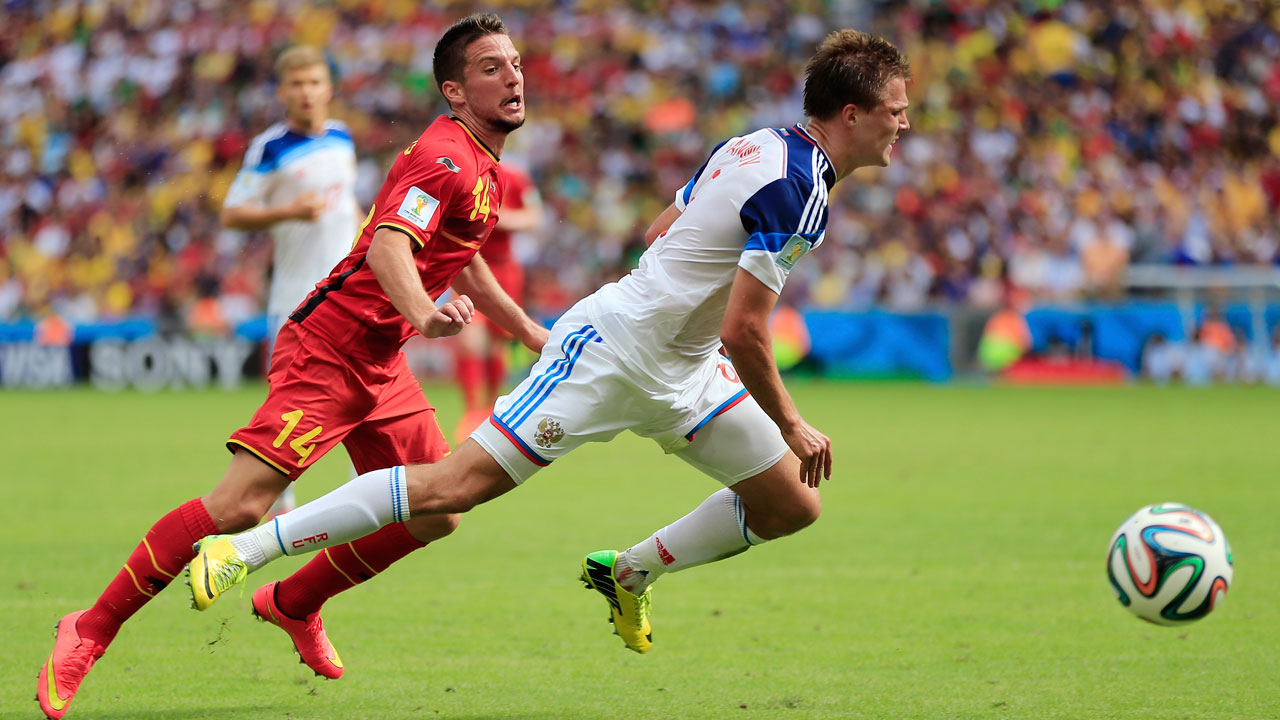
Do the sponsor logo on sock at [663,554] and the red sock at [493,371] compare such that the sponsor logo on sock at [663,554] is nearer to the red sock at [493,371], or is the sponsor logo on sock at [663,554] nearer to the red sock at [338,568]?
the red sock at [338,568]

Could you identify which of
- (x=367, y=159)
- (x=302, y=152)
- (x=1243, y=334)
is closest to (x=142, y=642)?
(x=302, y=152)

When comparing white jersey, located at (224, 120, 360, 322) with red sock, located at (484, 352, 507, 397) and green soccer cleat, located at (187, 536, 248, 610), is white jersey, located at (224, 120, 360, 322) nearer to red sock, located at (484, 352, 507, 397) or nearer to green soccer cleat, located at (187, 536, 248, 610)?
green soccer cleat, located at (187, 536, 248, 610)

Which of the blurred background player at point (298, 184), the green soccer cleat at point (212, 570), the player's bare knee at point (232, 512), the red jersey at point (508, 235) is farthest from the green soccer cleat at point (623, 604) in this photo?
the red jersey at point (508, 235)

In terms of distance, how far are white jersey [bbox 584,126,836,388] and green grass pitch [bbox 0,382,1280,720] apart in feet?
3.95

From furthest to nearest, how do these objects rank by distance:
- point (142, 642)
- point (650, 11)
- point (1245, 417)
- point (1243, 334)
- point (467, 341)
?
point (650, 11) < point (1243, 334) < point (1245, 417) < point (467, 341) < point (142, 642)

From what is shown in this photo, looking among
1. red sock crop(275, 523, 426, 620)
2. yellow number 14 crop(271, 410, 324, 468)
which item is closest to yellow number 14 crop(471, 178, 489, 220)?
yellow number 14 crop(271, 410, 324, 468)

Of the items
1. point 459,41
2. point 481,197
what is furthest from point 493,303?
point 459,41

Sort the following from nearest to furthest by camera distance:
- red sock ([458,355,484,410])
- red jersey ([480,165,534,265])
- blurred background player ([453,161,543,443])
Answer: blurred background player ([453,161,543,443])
red jersey ([480,165,534,265])
red sock ([458,355,484,410])

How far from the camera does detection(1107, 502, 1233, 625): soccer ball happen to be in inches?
193

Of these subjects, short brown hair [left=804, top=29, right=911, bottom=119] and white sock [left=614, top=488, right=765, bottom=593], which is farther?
white sock [left=614, top=488, right=765, bottom=593]

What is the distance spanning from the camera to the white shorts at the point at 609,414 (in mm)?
4559

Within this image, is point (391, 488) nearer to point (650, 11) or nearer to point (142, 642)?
point (142, 642)

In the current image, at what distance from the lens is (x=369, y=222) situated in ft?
15.9

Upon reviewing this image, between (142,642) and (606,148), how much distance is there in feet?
68.1
